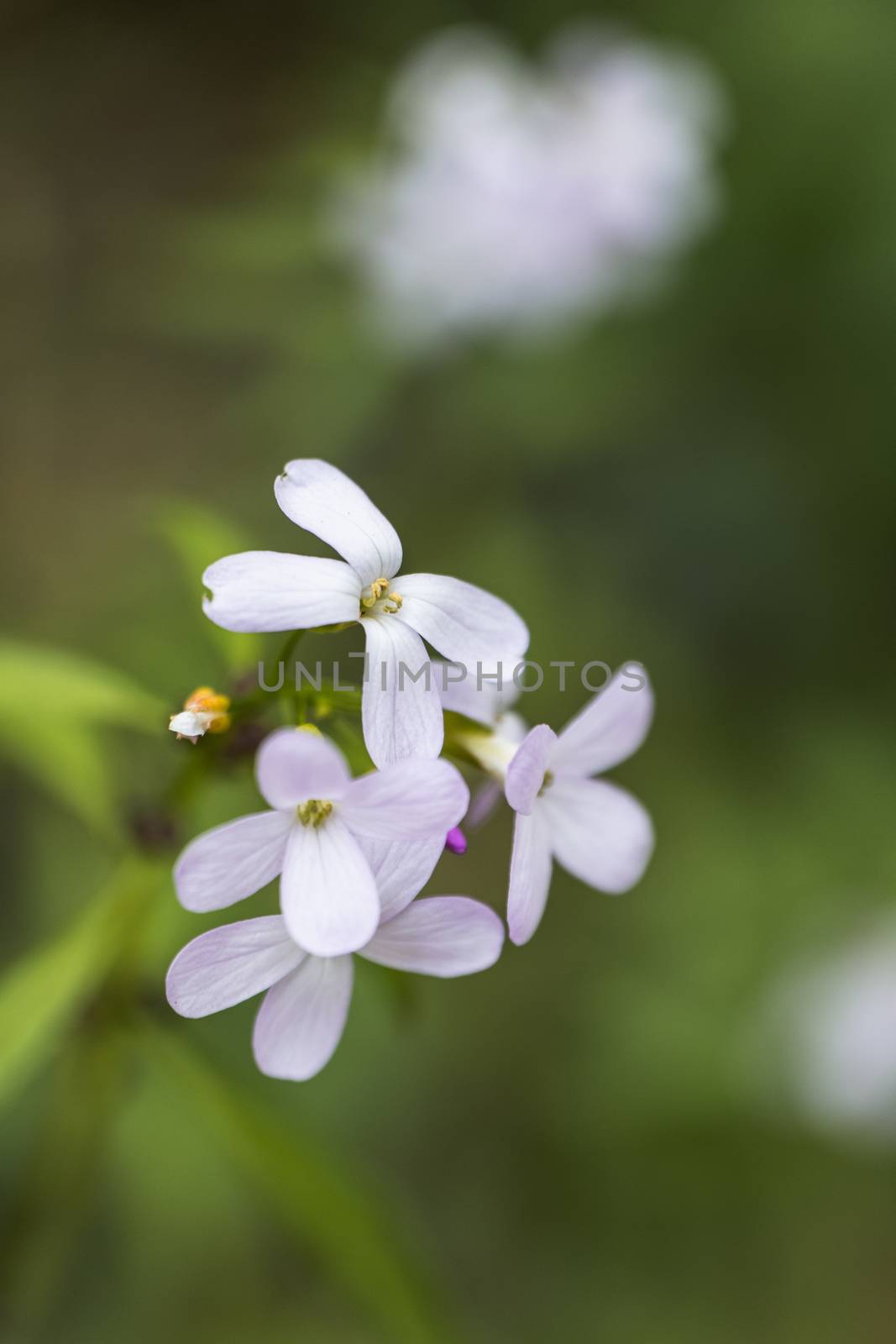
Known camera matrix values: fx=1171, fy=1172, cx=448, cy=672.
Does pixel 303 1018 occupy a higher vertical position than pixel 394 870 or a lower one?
lower

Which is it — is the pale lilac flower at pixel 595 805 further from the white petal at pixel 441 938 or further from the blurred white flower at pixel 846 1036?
the blurred white flower at pixel 846 1036

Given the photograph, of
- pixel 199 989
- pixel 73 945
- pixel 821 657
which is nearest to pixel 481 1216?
pixel 821 657

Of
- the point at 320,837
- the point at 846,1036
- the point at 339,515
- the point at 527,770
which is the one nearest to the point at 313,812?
the point at 320,837

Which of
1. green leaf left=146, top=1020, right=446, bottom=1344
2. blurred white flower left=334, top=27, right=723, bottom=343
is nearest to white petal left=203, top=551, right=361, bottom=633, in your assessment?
green leaf left=146, top=1020, right=446, bottom=1344

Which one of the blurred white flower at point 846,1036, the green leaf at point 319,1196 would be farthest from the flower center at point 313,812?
the blurred white flower at point 846,1036

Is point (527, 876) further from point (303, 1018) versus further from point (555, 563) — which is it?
point (555, 563)

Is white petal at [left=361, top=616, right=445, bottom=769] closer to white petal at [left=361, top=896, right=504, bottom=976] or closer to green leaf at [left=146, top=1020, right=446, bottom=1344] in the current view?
white petal at [left=361, top=896, right=504, bottom=976]

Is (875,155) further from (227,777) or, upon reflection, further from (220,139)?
(227,777)
